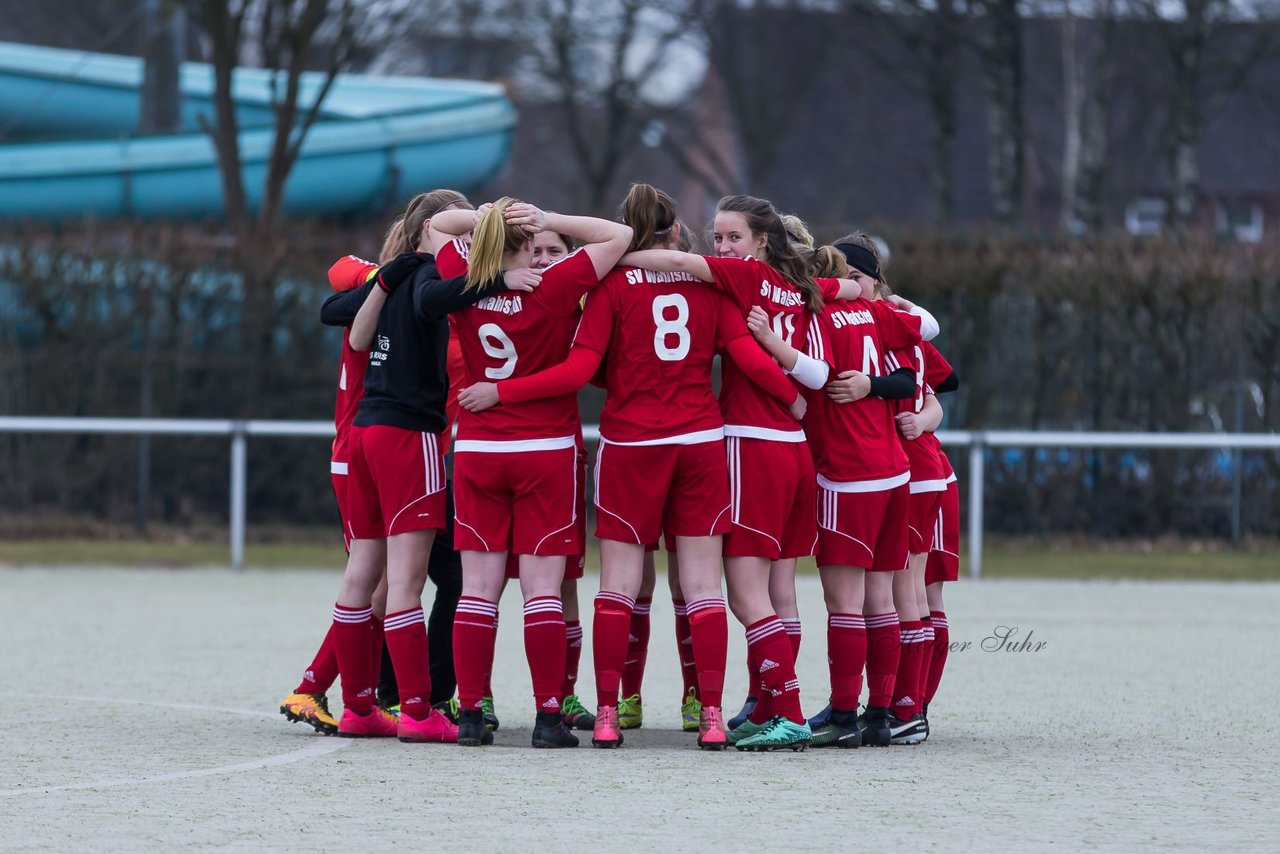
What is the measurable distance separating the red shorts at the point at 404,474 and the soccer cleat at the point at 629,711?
1.10m

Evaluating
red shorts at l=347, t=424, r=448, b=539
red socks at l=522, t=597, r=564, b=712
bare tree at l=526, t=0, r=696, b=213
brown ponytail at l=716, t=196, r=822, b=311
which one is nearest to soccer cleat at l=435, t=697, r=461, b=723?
red socks at l=522, t=597, r=564, b=712

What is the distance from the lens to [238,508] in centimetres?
1522

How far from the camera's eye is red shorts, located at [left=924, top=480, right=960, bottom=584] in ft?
24.6

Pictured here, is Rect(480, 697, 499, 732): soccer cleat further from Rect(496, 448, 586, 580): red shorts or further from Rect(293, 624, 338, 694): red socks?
Rect(293, 624, 338, 694): red socks

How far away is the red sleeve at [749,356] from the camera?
6594 millimetres

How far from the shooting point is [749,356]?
6.59 meters

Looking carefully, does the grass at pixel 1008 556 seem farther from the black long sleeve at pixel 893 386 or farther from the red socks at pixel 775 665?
the red socks at pixel 775 665

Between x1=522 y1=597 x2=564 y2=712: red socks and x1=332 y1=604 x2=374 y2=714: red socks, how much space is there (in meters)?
0.71

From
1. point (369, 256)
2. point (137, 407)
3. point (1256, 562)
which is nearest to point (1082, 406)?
point (1256, 562)

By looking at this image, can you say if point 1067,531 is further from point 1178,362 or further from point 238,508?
point 238,508

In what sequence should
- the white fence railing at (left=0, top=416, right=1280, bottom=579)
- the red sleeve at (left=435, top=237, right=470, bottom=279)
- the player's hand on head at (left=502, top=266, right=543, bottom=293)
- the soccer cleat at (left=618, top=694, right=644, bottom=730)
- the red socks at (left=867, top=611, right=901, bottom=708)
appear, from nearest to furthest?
the player's hand on head at (left=502, top=266, right=543, bottom=293), the red sleeve at (left=435, top=237, right=470, bottom=279), the red socks at (left=867, top=611, right=901, bottom=708), the soccer cleat at (left=618, top=694, right=644, bottom=730), the white fence railing at (left=0, top=416, right=1280, bottom=579)

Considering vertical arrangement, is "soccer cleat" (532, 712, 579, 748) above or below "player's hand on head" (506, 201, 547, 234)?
below

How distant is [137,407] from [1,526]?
1.61 meters

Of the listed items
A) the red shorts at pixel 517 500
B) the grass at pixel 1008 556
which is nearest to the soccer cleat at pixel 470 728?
the red shorts at pixel 517 500
